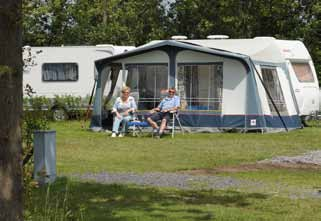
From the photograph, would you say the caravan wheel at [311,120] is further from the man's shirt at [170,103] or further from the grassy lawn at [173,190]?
the man's shirt at [170,103]

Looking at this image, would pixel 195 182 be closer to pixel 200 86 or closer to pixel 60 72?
pixel 200 86

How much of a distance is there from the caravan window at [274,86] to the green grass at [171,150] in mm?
884

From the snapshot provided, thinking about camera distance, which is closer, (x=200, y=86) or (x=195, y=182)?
(x=195, y=182)

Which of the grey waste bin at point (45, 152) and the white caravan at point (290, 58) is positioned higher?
the white caravan at point (290, 58)

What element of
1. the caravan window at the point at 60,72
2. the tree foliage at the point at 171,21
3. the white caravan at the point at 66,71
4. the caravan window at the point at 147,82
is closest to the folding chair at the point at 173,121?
the caravan window at the point at 147,82

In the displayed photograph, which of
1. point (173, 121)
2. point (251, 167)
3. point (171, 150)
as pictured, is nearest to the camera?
point (251, 167)

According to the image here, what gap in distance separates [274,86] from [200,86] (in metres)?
1.99

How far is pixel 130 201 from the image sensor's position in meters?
8.07


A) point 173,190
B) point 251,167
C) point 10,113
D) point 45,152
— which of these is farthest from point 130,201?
point 10,113

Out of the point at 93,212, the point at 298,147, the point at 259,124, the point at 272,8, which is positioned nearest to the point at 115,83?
the point at 259,124

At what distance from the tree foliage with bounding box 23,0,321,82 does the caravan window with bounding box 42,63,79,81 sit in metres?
4.03

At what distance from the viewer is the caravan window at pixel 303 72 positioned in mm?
21406

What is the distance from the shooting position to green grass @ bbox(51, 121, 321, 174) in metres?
11.8

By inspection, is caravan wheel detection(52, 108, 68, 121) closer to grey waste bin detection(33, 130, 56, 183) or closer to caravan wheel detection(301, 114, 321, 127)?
caravan wheel detection(301, 114, 321, 127)
